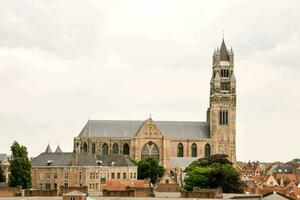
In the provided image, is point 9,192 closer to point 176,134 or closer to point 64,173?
point 64,173

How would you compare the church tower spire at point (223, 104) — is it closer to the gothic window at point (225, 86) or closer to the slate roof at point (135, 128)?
the gothic window at point (225, 86)

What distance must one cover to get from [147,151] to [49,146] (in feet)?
68.1

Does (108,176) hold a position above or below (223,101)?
below

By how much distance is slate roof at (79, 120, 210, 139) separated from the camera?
550ft

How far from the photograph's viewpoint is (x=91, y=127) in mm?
168375

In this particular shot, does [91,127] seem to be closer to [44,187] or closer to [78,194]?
[44,187]

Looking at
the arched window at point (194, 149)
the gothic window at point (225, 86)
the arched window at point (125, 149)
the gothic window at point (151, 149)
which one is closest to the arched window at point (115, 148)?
the arched window at point (125, 149)

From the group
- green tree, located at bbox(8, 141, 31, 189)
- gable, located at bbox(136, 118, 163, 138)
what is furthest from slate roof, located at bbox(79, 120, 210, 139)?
green tree, located at bbox(8, 141, 31, 189)

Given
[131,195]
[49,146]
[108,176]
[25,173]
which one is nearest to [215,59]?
[49,146]

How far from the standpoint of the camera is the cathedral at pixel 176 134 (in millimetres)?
165750

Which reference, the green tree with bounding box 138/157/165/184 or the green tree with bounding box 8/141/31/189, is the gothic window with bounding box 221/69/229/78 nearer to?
the green tree with bounding box 138/157/165/184

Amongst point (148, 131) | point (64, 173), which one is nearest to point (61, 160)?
point (64, 173)

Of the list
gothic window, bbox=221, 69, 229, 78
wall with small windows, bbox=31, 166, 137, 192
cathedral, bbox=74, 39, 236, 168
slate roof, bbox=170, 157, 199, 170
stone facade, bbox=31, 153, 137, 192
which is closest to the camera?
wall with small windows, bbox=31, 166, 137, 192

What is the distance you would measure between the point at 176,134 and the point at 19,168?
74.4 meters
